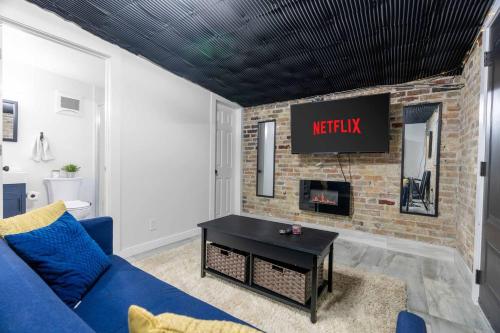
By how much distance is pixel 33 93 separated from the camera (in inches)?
133

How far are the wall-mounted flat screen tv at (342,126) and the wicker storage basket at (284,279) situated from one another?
1897 mm

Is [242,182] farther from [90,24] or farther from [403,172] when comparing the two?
[90,24]

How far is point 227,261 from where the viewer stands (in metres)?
2.12

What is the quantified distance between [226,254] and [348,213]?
210 centimetres

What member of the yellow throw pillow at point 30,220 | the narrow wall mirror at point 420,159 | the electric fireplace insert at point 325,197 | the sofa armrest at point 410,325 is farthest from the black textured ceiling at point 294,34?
the sofa armrest at point 410,325

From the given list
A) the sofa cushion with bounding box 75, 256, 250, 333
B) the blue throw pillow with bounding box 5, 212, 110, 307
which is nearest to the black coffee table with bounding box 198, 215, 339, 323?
the sofa cushion with bounding box 75, 256, 250, 333

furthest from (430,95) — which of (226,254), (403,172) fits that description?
(226,254)

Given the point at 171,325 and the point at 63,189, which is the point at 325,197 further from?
the point at 63,189

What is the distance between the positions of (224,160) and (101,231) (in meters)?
2.71

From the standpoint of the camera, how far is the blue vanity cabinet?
287 cm

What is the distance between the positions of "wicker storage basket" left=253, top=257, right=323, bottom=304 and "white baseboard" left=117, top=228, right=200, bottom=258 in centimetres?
161

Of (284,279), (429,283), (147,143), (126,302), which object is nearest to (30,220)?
(126,302)

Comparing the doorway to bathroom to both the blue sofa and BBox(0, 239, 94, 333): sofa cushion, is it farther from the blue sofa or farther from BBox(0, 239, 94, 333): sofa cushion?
BBox(0, 239, 94, 333): sofa cushion

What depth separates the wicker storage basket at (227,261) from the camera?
2.03 m
